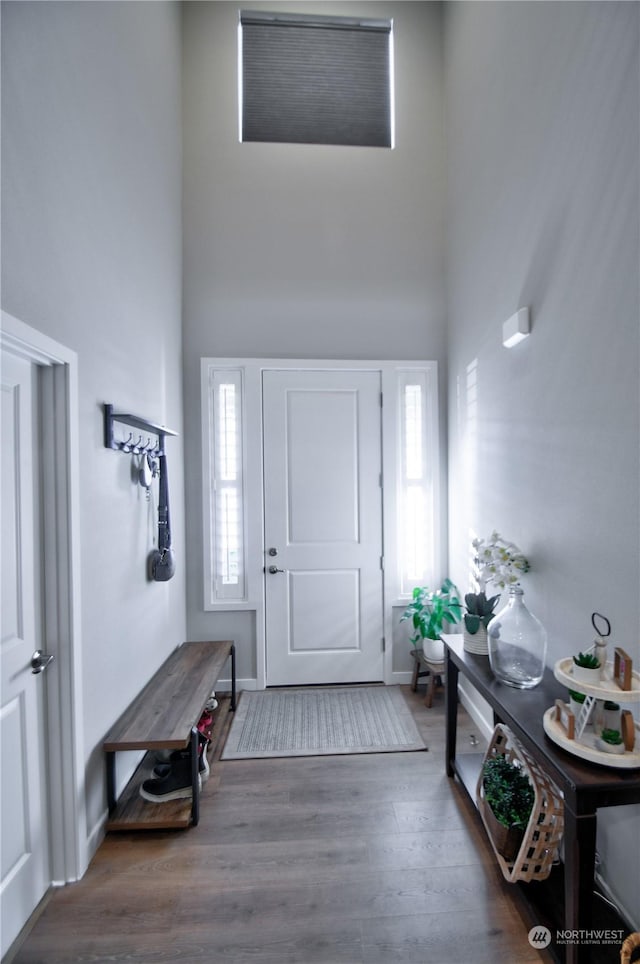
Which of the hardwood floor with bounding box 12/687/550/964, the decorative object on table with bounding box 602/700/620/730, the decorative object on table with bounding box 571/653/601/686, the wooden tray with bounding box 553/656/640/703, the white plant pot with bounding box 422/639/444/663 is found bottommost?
the hardwood floor with bounding box 12/687/550/964

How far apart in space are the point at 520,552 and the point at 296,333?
2.01m

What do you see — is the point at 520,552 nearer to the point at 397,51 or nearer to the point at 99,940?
the point at 99,940

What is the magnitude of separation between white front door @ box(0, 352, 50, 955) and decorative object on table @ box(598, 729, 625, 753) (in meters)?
1.73

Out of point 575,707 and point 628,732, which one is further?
point 575,707

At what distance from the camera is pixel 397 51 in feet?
9.64

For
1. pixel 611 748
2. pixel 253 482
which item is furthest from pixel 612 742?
pixel 253 482

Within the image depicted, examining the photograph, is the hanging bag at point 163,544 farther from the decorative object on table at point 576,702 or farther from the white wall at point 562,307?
the decorative object on table at point 576,702

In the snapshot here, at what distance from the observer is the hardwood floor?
4.24ft

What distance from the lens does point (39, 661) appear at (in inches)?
56.1

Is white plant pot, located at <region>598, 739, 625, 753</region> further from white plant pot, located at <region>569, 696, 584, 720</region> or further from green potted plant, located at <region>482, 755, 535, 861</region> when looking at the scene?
green potted plant, located at <region>482, 755, 535, 861</region>

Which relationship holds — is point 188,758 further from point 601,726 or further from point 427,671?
point 601,726

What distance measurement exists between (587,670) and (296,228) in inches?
119

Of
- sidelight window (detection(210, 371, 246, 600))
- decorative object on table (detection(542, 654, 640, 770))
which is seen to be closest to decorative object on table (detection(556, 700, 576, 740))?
decorative object on table (detection(542, 654, 640, 770))

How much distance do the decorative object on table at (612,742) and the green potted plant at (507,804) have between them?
0.59m
